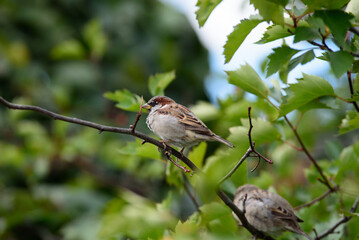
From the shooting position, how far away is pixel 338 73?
0.96m

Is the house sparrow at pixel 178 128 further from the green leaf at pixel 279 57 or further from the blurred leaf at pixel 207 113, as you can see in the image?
the green leaf at pixel 279 57

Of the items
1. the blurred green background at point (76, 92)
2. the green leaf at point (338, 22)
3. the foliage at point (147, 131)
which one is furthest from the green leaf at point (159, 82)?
the blurred green background at point (76, 92)

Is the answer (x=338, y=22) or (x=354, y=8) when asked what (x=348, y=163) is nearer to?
(x=354, y=8)

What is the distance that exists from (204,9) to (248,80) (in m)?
0.43

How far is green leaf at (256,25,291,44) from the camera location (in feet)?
3.55

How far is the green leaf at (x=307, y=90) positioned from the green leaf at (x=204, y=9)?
1.16 feet

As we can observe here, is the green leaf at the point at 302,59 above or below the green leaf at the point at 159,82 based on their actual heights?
above

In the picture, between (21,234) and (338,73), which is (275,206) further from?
(21,234)

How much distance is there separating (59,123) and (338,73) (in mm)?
2579

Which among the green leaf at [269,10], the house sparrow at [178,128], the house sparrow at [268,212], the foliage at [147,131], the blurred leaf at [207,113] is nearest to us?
the green leaf at [269,10]

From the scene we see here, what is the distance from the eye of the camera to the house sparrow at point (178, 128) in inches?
65.8

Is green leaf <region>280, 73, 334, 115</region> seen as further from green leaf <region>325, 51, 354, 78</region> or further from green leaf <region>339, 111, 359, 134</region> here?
green leaf <region>325, 51, 354, 78</region>

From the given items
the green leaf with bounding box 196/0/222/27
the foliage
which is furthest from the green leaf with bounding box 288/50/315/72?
the green leaf with bounding box 196/0/222/27

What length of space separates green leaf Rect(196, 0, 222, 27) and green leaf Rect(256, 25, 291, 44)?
0.57 feet
